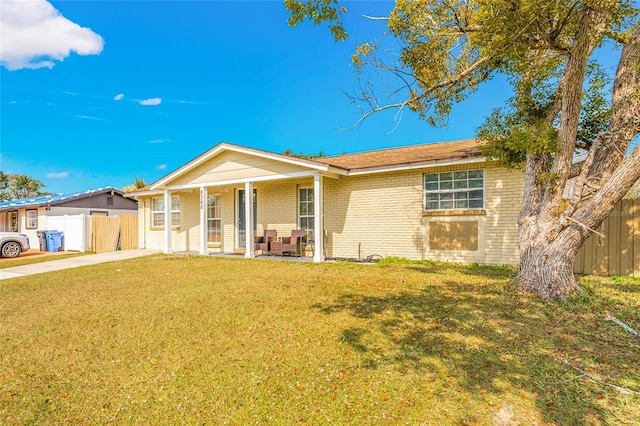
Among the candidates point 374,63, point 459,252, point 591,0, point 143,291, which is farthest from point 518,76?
point 143,291

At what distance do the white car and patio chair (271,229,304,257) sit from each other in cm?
1332

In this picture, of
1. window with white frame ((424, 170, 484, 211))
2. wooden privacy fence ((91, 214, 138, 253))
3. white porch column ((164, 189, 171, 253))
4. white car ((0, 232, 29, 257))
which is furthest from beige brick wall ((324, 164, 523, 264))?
white car ((0, 232, 29, 257))

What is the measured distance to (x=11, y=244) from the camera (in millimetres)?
15672

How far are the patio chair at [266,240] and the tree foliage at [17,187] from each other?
4510cm

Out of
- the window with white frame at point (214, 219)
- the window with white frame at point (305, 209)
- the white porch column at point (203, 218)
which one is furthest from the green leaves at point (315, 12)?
the window with white frame at point (214, 219)

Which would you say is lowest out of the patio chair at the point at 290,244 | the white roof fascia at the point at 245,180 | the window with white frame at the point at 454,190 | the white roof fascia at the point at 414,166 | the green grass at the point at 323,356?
the green grass at the point at 323,356

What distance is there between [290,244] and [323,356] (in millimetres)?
8277

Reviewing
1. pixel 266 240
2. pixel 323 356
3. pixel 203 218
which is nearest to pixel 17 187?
pixel 203 218

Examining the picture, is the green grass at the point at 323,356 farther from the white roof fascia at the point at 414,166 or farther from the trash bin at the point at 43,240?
the trash bin at the point at 43,240

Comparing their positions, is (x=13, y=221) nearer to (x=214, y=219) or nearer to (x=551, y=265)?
(x=214, y=219)

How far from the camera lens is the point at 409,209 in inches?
414

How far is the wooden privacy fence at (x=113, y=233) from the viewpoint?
16531 mm

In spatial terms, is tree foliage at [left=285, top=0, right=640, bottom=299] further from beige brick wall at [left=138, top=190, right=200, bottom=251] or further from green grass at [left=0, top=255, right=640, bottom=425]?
beige brick wall at [left=138, top=190, right=200, bottom=251]

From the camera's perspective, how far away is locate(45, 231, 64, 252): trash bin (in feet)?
58.4
